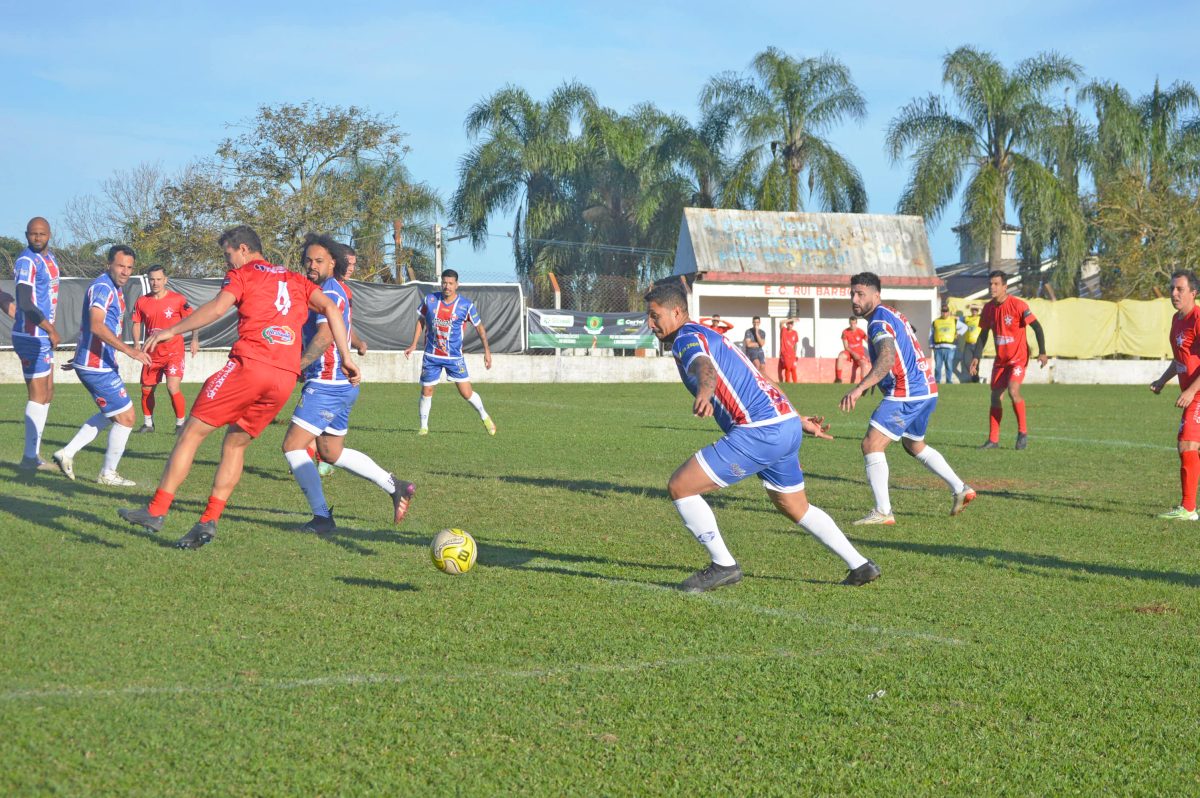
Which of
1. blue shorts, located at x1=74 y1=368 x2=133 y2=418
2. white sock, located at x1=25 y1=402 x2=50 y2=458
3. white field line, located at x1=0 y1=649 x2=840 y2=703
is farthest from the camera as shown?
white sock, located at x1=25 y1=402 x2=50 y2=458

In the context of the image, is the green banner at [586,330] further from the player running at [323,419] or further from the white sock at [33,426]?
the player running at [323,419]

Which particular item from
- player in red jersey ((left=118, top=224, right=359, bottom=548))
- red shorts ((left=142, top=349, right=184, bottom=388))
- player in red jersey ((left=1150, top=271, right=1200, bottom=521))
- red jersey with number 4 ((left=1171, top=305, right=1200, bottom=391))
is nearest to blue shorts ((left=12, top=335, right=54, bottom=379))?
red shorts ((left=142, top=349, right=184, bottom=388))

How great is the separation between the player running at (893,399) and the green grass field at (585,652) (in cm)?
37

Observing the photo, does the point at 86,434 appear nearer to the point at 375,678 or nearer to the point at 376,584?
the point at 376,584

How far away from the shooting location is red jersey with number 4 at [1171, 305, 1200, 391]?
10023mm

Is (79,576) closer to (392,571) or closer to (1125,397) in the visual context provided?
(392,571)

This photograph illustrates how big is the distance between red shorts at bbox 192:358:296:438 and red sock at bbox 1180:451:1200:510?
279 inches

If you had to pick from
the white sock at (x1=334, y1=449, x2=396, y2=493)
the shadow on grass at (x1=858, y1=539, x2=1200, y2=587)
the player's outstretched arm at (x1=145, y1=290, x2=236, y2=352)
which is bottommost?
the shadow on grass at (x1=858, y1=539, x2=1200, y2=587)

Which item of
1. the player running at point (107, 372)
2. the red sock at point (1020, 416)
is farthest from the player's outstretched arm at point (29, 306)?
the red sock at point (1020, 416)

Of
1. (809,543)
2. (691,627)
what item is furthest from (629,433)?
(691,627)

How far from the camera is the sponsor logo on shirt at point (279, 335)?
7.07m

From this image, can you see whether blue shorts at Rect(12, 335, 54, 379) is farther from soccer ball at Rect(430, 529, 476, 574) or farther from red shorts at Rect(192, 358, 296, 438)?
soccer ball at Rect(430, 529, 476, 574)

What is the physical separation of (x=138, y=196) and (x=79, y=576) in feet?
153

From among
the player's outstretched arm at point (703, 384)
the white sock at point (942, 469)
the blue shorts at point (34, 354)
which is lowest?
the white sock at point (942, 469)
